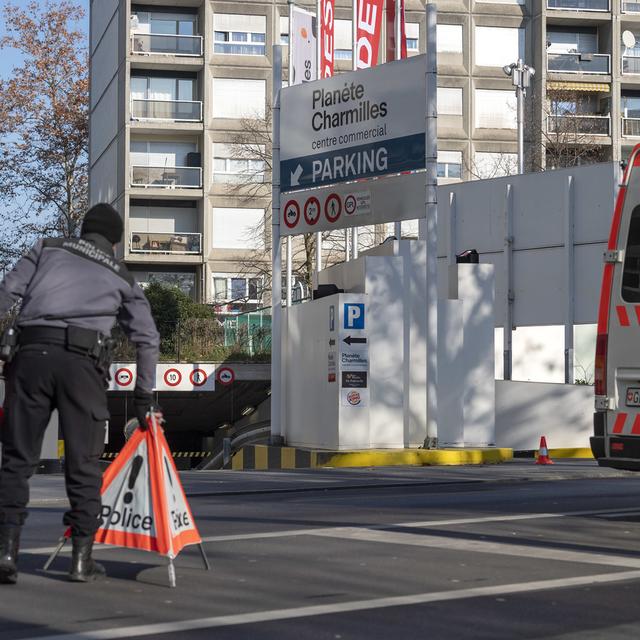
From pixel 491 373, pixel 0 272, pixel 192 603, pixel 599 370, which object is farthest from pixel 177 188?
pixel 192 603

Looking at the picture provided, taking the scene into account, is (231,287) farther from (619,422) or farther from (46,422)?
(46,422)

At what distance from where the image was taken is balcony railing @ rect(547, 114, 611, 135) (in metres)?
52.1

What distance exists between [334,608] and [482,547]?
2494 mm

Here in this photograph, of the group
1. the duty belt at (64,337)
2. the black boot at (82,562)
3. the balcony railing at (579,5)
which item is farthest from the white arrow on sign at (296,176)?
the balcony railing at (579,5)

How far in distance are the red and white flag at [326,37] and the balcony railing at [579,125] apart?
88.7 ft

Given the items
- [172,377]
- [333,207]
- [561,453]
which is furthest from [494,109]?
[333,207]

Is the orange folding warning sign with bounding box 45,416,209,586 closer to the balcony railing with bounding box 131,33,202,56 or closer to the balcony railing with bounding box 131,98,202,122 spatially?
the balcony railing with bounding box 131,98,202,122

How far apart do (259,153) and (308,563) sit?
1518 inches

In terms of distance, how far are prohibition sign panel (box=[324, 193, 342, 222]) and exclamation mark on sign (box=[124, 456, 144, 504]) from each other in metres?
15.3

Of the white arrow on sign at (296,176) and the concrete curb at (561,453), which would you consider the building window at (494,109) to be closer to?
the concrete curb at (561,453)

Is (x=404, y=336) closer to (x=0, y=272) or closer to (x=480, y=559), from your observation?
(x=480, y=559)

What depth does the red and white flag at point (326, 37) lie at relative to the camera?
2548 centimetres

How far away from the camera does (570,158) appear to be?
51.5 m

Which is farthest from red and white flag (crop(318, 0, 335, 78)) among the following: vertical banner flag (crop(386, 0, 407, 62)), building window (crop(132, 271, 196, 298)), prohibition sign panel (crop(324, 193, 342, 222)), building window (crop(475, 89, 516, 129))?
building window (crop(475, 89, 516, 129))
